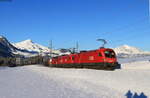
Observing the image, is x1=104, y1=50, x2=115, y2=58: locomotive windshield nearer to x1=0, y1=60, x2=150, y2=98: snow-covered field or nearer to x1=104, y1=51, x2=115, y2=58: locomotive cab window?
x1=104, y1=51, x2=115, y2=58: locomotive cab window

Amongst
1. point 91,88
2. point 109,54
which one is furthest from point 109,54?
point 91,88

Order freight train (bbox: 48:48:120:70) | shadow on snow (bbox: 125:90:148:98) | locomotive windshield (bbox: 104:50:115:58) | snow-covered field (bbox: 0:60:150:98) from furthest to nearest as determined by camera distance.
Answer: locomotive windshield (bbox: 104:50:115:58)
freight train (bbox: 48:48:120:70)
shadow on snow (bbox: 125:90:148:98)
snow-covered field (bbox: 0:60:150:98)

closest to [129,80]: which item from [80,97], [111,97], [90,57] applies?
[111,97]

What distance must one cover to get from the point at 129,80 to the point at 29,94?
30.0 ft

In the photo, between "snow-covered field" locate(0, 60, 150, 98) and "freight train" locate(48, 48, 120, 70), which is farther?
"freight train" locate(48, 48, 120, 70)

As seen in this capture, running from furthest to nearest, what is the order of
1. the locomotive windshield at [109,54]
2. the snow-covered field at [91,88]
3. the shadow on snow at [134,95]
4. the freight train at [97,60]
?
the locomotive windshield at [109,54] → the freight train at [97,60] → the shadow on snow at [134,95] → the snow-covered field at [91,88]

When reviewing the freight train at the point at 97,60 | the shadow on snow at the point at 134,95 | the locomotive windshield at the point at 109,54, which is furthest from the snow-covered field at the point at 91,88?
the locomotive windshield at the point at 109,54

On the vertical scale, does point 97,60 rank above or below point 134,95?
above

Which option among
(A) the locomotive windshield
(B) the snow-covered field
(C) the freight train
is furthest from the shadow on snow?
(A) the locomotive windshield

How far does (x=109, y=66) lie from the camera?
2858 centimetres

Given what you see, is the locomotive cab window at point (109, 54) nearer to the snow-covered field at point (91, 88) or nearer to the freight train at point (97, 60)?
the freight train at point (97, 60)

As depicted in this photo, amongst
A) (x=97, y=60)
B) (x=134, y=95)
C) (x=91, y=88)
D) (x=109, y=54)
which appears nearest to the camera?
(x=134, y=95)

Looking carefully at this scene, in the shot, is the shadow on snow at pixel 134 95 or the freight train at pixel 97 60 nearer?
the shadow on snow at pixel 134 95

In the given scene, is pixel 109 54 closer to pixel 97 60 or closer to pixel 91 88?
pixel 97 60
